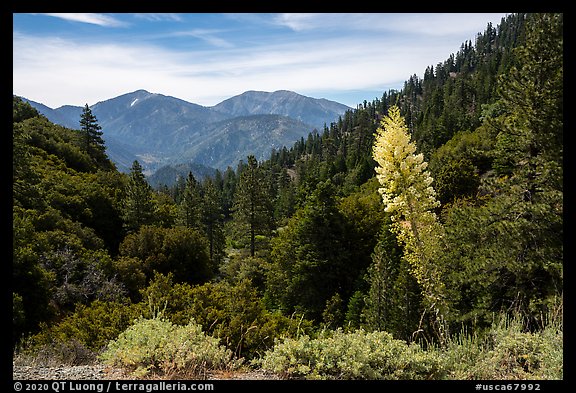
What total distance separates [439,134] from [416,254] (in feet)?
190

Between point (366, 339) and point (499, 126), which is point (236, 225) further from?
point (366, 339)

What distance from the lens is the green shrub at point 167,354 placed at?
446 cm

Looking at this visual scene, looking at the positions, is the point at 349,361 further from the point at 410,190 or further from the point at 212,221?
the point at 212,221

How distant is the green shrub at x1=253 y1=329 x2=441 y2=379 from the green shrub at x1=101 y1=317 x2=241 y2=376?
0.73 metres

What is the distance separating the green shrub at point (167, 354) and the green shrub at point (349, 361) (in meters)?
0.73

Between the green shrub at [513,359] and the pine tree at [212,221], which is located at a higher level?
the green shrub at [513,359]

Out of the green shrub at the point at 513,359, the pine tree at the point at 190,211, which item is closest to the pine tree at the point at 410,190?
the green shrub at the point at 513,359

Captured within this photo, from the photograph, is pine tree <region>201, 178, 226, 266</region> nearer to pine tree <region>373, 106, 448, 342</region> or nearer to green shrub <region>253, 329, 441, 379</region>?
pine tree <region>373, 106, 448, 342</region>

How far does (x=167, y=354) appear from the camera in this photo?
4512mm

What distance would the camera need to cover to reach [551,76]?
8734mm

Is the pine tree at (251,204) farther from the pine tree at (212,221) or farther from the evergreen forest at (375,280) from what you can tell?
the evergreen forest at (375,280)

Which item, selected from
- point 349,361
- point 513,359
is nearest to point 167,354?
point 349,361
